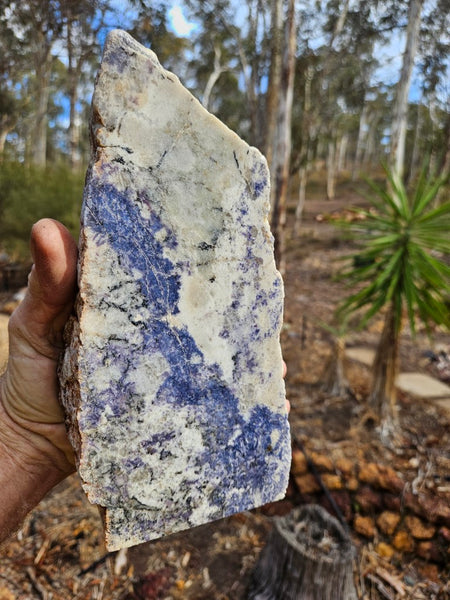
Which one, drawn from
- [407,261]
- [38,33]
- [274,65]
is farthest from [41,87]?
[407,261]

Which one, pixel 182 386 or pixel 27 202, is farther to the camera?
pixel 27 202

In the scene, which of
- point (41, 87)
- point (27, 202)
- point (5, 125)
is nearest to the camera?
point (27, 202)

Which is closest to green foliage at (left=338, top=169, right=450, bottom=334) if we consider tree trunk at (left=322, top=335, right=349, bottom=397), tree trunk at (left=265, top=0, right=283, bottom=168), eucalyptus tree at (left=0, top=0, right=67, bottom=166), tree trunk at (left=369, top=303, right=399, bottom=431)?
tree trunk at (left=369, top=303, right=399, bottom=431)

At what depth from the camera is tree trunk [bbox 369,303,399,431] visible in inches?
134

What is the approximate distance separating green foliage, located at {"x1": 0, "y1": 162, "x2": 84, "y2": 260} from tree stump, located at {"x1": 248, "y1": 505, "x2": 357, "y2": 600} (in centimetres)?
630

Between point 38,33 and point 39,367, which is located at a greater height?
point 38,33

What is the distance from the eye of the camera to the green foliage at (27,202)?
25.7ft

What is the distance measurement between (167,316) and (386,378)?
2.70 meters

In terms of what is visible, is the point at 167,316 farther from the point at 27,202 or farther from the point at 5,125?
the point at 5,125

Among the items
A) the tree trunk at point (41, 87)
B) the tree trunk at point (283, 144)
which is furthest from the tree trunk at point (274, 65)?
the tree trunk at point (41, 87)

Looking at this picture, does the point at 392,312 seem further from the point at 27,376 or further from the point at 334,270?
the point at 334,270

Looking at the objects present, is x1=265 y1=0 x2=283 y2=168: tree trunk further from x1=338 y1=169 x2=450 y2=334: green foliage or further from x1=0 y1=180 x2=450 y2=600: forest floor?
x1=0 y1=180 x2=450 y2=600: forest floor

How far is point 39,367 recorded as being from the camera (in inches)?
53.1

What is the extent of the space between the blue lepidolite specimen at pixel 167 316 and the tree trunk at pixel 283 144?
391cm
